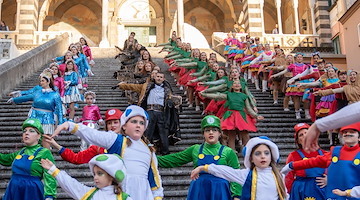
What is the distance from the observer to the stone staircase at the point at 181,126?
21.8 feet

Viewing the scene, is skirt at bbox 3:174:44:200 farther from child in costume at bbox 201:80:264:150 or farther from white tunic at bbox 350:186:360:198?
child in costume at bbox 201:80:264:150

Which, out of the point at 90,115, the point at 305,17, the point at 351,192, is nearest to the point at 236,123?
the point at 90,115

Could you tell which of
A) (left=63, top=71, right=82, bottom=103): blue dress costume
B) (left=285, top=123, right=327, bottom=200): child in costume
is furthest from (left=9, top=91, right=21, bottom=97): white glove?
(left=285, top=123, right=327, bottom=200): child in costume

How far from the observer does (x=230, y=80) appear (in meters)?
8.34

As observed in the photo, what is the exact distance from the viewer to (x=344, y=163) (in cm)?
404

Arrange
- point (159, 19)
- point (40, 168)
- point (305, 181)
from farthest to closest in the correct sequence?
point (159, 19) → point (305, 181) → point (40, 168)

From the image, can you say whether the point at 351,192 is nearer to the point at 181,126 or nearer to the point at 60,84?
the point at 181,126

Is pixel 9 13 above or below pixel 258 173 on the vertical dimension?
above

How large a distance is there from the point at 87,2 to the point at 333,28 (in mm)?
18054

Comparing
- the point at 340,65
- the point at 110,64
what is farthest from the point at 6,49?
the point at 340,65

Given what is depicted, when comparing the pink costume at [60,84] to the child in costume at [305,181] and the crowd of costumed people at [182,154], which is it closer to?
the crowd of costumed people at [182,154]

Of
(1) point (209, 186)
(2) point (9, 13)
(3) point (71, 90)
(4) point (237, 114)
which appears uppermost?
(2) point (9, 13)

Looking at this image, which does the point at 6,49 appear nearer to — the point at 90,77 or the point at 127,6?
the point at 90,77

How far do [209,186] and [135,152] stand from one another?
95 cm
